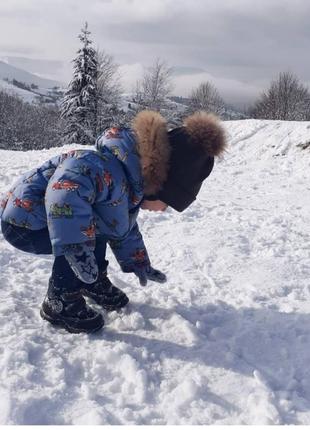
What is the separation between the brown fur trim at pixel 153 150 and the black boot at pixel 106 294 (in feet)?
2.47

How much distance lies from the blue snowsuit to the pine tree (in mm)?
22044

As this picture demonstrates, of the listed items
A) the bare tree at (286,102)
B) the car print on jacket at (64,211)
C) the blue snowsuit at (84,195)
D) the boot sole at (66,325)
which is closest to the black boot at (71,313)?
the boot sole at (66,325)

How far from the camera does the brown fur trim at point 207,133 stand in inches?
94.7

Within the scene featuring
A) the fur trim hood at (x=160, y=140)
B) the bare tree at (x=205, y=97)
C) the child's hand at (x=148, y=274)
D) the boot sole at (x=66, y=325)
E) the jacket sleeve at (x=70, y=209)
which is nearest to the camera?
the jacket sleeve at (x=70, y=209)

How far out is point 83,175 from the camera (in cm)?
232

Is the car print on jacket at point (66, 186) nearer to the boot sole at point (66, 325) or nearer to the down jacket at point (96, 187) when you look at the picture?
the down jacket at point (96, 187)

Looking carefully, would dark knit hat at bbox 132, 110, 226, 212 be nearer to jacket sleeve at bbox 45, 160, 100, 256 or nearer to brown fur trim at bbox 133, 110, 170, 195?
Answer: brown fur trim at bbox 133, 110, 170, 195

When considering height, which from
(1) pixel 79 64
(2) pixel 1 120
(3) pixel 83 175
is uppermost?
(1) pixel 79 64

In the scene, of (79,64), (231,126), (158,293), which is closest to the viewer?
(158,293)

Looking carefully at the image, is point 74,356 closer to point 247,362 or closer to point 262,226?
point 247,362

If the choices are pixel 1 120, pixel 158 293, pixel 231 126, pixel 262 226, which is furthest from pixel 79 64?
pixel 1 120

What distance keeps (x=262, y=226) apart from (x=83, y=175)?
2.85 m

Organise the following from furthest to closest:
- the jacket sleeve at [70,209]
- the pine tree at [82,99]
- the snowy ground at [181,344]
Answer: the pine tree at [82,99], the jacket sleeve at [70,209], the snowy ground at [181,344]

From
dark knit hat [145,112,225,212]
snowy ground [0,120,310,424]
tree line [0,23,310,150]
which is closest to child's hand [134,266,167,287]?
snowy ground [0,120,310,424]
